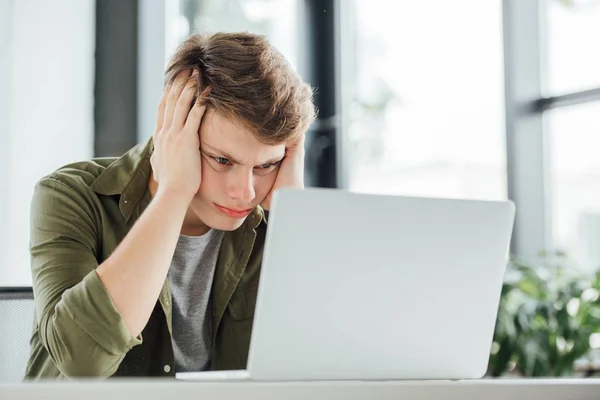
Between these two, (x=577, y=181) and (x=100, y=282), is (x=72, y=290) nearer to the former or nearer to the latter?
(x=100, y=282)

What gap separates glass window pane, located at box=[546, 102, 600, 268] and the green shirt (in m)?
1.40

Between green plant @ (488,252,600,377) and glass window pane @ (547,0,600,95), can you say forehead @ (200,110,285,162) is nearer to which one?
green plant @ (488,252,600,377)

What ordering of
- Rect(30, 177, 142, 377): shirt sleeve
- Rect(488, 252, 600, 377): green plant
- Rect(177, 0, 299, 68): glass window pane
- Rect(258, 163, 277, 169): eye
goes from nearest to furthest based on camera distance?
Rect(30, 177, 142, 377): shirt sleeve, Rect(258, 163, 277, 169): eye, Rect(488, 252, 600, 377): green plant, Rect(177, 0, 299, 68): glass window pane

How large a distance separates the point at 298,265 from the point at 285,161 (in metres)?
0.66

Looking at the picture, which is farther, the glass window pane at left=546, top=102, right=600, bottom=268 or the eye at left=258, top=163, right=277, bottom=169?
the glass window pane at left=546, top=102, right=600, bottom=268

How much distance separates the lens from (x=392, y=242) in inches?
34.5

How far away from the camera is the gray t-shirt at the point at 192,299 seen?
4.82ft

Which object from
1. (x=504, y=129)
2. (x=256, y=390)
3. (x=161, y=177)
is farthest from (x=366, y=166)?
(x=256, y=390)

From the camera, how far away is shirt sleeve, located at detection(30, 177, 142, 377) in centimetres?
114

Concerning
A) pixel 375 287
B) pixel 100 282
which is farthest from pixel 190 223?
pixel 375 287

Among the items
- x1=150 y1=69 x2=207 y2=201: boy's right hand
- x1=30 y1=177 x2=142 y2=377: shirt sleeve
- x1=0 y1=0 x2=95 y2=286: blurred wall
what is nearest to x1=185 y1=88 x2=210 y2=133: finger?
x1=150 y1=69 x2=207 y2=201: boy's right hand

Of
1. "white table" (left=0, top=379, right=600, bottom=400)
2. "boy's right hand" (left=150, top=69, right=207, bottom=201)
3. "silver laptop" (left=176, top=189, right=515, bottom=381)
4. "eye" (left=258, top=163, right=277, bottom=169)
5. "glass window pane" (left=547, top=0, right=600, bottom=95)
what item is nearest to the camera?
"white table" (left=0, top=379, right=600, bottom=400)

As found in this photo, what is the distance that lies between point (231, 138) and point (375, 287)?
1.76 ft

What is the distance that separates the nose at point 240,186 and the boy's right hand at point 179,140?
6 cm
